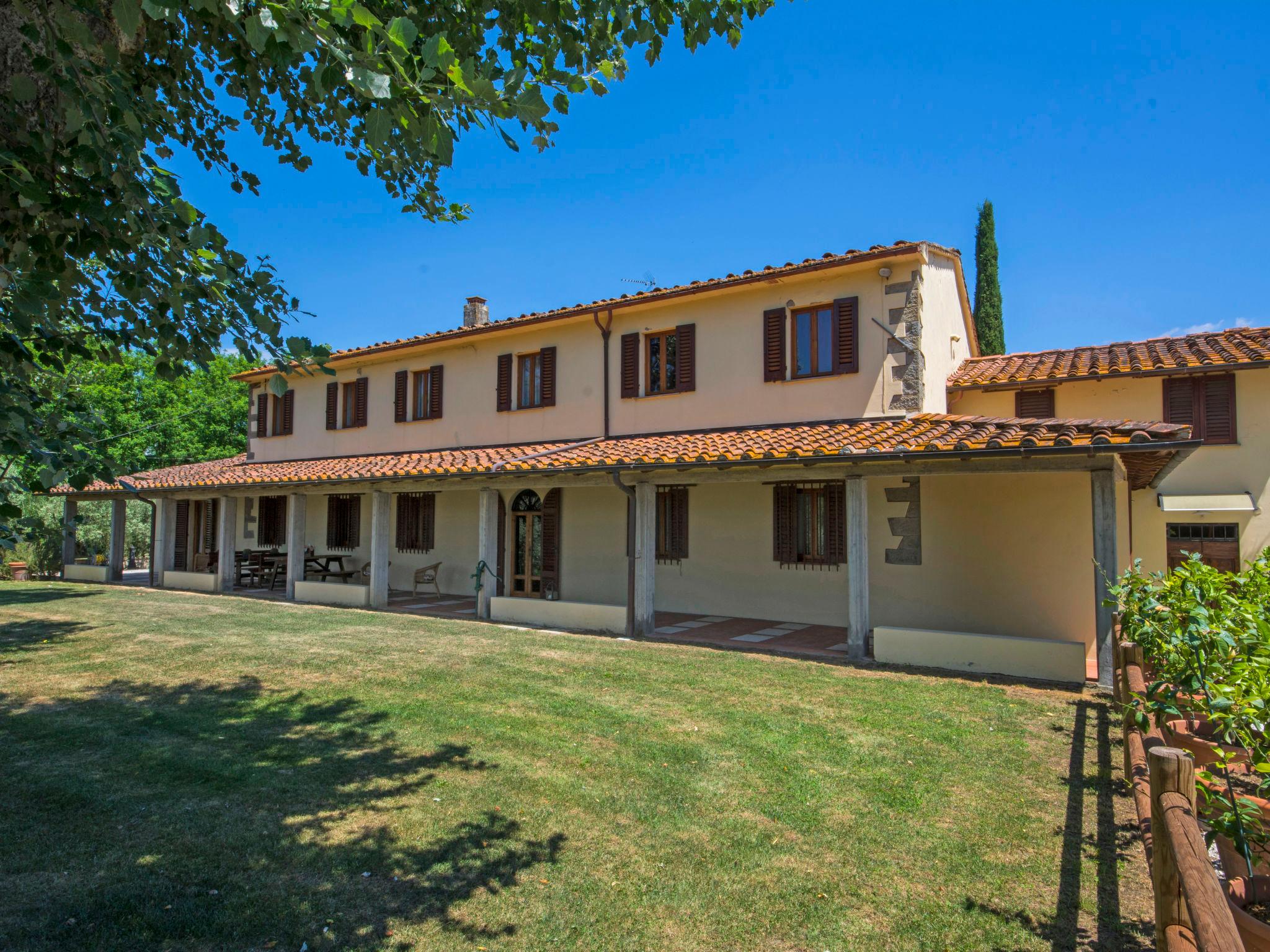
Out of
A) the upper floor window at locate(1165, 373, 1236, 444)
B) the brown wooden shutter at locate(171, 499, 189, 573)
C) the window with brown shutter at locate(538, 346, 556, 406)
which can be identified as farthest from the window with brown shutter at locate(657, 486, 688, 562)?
the brown wooden shutter at locate(171, 499, 189, 573)

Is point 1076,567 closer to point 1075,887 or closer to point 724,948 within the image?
point 1075,887

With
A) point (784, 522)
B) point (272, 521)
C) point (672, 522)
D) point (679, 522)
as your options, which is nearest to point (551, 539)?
point (672, 522)

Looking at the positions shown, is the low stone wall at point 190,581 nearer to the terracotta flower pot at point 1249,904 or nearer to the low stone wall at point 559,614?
the low stone wall at point 559,614

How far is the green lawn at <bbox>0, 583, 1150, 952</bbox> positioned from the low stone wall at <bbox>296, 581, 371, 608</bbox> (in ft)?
22.2

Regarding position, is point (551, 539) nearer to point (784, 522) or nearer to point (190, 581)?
point (784, 522)

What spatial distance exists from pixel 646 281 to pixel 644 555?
6343mm

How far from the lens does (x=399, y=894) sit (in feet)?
12.3

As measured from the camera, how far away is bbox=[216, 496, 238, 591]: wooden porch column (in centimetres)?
1862

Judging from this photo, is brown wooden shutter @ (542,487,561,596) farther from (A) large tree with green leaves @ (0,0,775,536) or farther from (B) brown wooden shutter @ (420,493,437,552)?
(A) large tree with green leaves @ (0,0,775,536)

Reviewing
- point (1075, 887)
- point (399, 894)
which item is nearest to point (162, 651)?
point (399, 894)

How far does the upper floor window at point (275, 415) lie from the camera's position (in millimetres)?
20391

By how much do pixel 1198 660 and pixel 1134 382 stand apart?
11.8 meters

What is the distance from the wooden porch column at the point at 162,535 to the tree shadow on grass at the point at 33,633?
8084 mm

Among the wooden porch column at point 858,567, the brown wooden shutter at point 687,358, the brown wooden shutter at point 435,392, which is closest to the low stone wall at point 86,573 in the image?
the brown wooden shutter at point 435,392
